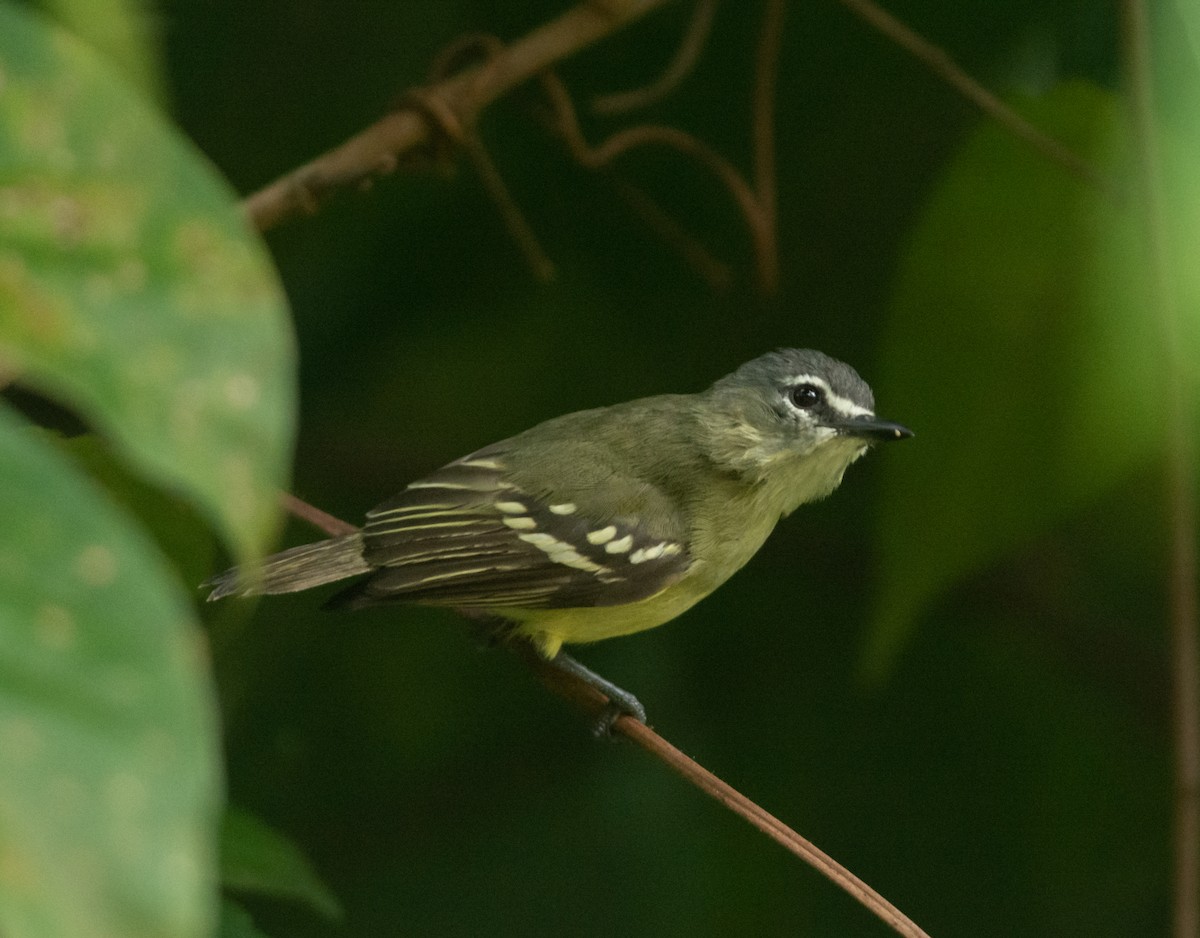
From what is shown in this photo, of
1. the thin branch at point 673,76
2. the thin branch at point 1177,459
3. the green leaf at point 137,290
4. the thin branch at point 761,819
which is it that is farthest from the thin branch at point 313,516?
the thin branch at point 1177,459

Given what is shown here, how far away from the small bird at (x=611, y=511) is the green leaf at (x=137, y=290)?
1.20 metres

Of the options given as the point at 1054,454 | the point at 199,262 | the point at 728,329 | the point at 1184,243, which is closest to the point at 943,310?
the point at 1054,454

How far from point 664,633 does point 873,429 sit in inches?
36.7

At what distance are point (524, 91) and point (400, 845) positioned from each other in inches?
56.9

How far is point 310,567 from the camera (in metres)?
2.08

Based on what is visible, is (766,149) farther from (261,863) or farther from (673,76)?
(261,863)

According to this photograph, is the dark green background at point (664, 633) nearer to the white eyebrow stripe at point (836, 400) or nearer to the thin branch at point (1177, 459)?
the white eyebrow stripe at point (836, 400)

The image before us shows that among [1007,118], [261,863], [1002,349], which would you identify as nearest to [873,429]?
[1002,349]

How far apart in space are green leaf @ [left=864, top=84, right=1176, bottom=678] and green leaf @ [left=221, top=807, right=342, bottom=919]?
0.81m

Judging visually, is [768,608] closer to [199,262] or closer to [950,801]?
[950,801]

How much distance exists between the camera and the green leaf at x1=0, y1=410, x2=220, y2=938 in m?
0.63

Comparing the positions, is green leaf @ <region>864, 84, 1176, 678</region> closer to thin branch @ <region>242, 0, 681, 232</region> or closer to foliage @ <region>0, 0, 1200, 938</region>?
foliage @ <region>0, 0, 1200, 938</region>

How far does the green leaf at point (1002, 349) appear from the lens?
1807mm

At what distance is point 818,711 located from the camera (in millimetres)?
2691
